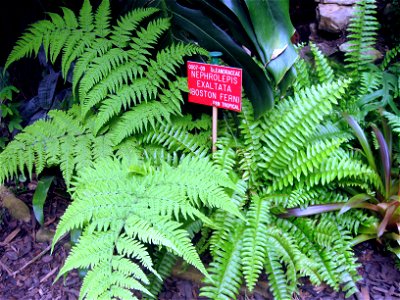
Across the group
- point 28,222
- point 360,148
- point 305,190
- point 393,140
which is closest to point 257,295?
A: point 305,190

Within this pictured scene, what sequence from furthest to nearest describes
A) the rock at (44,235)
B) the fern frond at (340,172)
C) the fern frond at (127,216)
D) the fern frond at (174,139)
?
the rock at (44,235) < the fern frond at (174,139) < the fern frond at (340,172) < the fern frond at (127,216)

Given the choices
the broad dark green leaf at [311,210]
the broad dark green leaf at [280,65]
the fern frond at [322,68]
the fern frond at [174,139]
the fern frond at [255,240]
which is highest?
the fern frond at [322,68]

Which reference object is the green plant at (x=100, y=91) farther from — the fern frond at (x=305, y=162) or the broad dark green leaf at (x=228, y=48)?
the fern frond at (x=305, y=162)

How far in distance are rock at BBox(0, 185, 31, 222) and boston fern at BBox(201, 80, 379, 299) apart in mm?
1244

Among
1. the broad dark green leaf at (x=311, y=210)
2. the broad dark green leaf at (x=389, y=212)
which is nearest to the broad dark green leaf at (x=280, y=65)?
the broad dark green leaf at (x=311, y=210)

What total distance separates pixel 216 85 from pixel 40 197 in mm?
1172

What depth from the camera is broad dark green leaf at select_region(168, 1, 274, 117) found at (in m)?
1.88

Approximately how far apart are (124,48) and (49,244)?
1224mm

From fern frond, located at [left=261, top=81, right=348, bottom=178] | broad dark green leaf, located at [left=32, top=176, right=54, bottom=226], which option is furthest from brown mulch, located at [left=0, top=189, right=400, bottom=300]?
fern frond, located at [left=261, top=81, right=348, bottom=178]

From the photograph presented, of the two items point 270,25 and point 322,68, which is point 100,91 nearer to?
point 270,25

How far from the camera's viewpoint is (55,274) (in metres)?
1.92

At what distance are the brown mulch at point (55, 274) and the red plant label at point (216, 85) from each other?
2.96ft

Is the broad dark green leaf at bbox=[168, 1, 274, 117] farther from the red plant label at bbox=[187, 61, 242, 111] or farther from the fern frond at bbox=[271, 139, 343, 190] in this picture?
the fern frond at bbox=[271, 139, 343, 190]

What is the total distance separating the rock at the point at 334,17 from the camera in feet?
8.96
